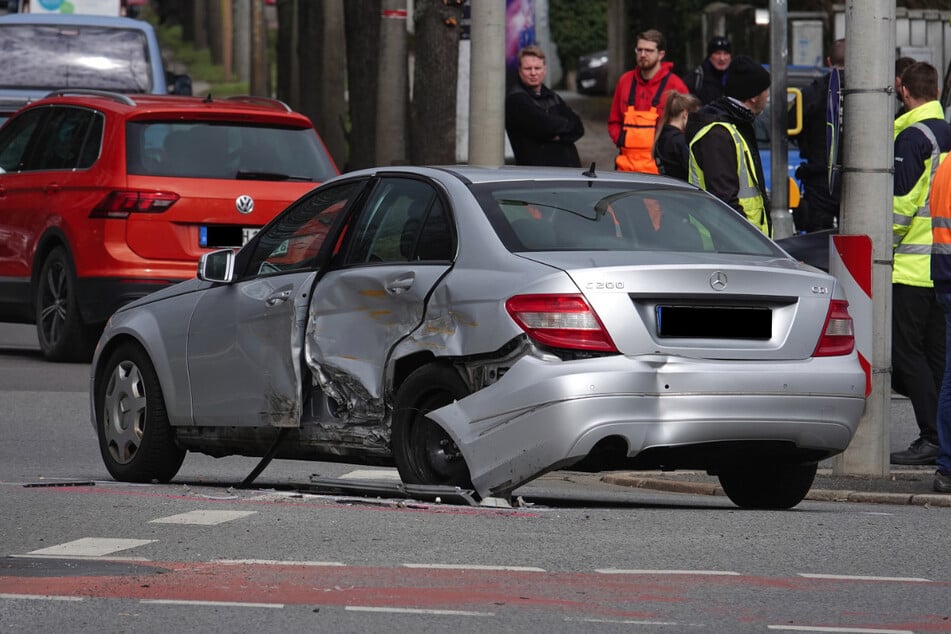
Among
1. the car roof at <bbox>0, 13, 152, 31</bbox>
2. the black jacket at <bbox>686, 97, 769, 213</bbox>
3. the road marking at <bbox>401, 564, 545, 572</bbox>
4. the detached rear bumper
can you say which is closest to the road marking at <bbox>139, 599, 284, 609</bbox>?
the road marking at <bbox>401, 564, 545, 572</bbox>

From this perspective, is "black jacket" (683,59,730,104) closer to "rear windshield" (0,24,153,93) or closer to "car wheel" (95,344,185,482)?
"rear windshield" (0,24,153,93)

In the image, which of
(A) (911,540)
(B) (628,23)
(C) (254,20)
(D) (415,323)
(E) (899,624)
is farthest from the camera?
(B) (628,23)

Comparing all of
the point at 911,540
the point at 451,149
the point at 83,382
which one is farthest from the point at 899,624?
the point at 451,149

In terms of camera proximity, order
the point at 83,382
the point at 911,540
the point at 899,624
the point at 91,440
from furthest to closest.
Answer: the point at 83,382 < the point at 91,440 < the point at 911,540 < the point at 899,624

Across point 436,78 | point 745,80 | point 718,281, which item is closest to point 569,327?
point 718,281

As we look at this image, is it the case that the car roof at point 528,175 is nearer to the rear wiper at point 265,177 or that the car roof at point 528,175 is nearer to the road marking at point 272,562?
the road marking at point 272,562

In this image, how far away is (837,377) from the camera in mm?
8438

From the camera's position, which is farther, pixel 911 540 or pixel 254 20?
pixel 254 20

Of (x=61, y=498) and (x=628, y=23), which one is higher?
(x=628, y=23)

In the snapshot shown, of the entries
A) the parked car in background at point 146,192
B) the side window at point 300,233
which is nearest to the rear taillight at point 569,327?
the side window at point 300,233

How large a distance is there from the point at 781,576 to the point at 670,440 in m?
1.18

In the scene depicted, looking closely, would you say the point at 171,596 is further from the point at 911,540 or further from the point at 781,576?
the point at 911,540

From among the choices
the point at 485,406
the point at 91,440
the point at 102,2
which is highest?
the point at 102,2

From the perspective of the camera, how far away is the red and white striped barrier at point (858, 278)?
34.9 feet
